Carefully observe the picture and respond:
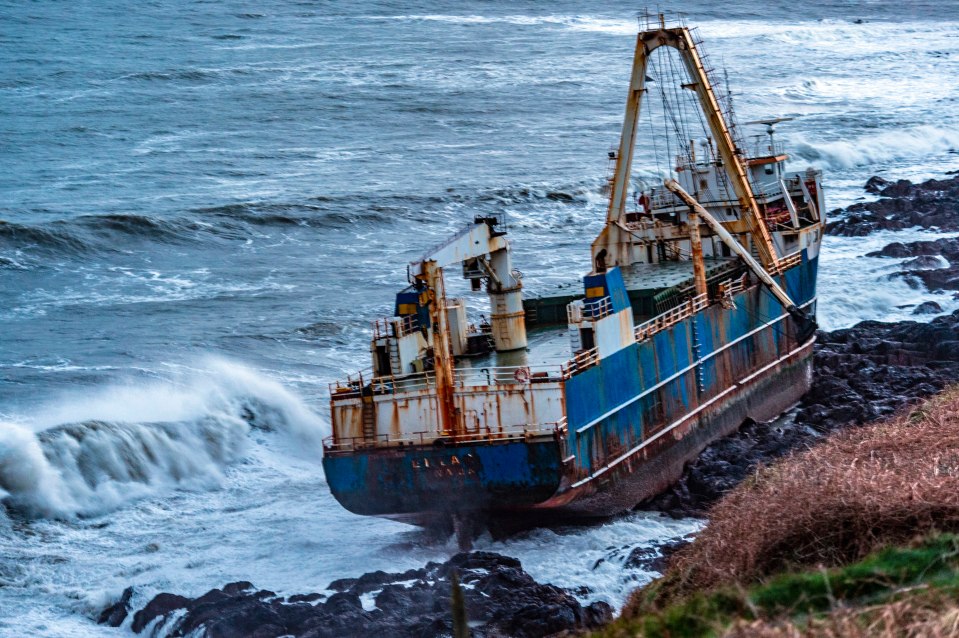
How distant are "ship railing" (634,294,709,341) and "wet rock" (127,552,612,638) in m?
6.33

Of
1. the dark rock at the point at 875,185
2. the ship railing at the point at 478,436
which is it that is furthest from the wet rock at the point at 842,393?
the dark rock at the point at 875,185

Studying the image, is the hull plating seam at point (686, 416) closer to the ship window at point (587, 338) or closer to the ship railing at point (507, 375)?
the ship railing at point (507, 375)

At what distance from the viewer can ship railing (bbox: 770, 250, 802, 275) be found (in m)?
32.3

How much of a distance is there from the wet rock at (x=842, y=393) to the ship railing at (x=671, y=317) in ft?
8.98

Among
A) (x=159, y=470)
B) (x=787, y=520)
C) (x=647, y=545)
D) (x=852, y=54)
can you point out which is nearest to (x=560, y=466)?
(x=647, y=545)

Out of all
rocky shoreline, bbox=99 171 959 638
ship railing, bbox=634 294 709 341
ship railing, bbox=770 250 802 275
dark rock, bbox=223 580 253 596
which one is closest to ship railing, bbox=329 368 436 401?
rocky shoreline, bbox=99 171 959 638

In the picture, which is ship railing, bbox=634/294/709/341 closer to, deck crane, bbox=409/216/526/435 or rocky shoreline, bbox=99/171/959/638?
deck crane, bbox=409/216/526/435

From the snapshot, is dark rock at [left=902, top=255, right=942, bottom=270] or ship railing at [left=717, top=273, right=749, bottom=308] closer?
ship railing at [left=717, top=273, right=749, bottom=308]

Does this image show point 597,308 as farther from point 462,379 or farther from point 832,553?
point 832,553

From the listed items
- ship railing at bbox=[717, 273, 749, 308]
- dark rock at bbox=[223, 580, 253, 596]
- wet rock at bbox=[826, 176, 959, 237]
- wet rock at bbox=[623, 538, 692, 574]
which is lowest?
wet rock at bbox=[623, 538, 692, 574]

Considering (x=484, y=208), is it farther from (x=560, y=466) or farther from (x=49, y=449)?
(x=560, y=466)

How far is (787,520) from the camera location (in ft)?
54.6

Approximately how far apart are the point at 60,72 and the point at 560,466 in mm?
71564

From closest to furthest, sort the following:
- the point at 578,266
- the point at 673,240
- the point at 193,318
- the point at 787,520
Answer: the point at 787,520, the point at 673,240, the point at 193,318, the point at 578,266
